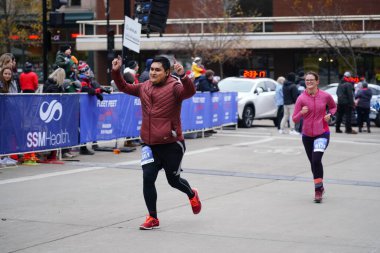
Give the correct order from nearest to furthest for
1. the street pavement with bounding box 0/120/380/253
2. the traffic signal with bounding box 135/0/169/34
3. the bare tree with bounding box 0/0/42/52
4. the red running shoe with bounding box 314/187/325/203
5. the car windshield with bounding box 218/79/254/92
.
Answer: the street pavement with bounding box 0/120/380/253 < the red running shoe with bounding box 314/187/325/203 < the traffic signal with bounding box 135/0/169/34 < the car windshield with bounding box 218/79/254/92 < the bare tree with bounding box 0/0/42/52

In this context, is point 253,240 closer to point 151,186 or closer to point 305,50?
point 151,186

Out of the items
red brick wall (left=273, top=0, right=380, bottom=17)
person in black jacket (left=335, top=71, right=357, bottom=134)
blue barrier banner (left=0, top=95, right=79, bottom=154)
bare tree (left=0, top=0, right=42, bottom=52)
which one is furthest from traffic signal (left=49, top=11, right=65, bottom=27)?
red brick wall (left=273, top=0, right=380, bottom=17)

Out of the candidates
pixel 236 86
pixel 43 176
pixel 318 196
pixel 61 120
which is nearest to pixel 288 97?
pixel 236 86

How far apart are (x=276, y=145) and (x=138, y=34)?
4849 mm

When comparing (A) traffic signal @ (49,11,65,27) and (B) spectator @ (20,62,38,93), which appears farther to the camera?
(A) traffic signal @ (49,11,65,27)

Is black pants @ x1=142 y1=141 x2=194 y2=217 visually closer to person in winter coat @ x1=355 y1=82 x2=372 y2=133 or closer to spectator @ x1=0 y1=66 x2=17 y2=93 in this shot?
spectator @ x1=0 y1=66 x2=17 y2=93

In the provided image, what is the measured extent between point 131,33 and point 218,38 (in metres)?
28.0

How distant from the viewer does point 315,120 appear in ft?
34.9

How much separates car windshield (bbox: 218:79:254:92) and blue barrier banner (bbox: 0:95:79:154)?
12047 millimetres

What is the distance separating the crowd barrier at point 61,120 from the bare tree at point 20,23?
1091 inches

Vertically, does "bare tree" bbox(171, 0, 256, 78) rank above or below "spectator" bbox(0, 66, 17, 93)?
above

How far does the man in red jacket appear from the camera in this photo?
27.3 ft

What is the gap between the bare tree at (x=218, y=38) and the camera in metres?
43.4

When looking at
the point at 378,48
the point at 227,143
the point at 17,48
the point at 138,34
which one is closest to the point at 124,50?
the point at 138,34
